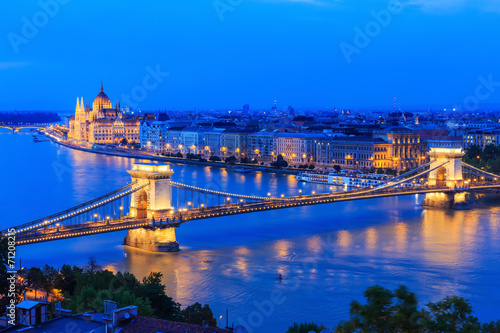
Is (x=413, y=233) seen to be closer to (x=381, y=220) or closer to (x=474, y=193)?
(x=381, y=220)

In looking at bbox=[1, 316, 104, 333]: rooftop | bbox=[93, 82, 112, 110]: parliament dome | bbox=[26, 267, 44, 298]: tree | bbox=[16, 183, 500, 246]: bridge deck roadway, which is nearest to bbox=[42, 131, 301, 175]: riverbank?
bbox=[93, 82, 112, 110]: parliament dome

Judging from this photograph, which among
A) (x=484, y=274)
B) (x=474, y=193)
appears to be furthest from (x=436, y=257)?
(x=474, y=193)

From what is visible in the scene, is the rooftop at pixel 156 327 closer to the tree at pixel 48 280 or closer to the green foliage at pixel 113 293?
the green foliage at pixel 113 293

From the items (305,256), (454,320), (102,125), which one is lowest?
(305,256)

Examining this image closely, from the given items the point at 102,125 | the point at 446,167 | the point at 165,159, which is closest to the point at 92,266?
the point at 446,167

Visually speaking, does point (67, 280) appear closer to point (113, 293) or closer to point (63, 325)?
point (113, 293)

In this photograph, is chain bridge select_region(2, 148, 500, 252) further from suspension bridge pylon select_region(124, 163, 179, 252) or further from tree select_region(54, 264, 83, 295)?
tree select_region(54, 264, 83, 295)

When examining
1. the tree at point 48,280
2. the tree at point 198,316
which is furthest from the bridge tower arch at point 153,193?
the tree at point 198,316
